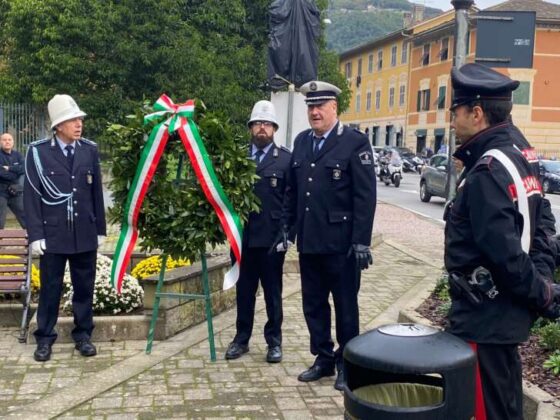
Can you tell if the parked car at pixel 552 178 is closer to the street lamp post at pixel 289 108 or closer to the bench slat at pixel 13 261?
the street lamp post at pixel 289 108

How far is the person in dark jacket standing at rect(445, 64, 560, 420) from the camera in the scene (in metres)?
2.86

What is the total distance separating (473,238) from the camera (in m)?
2.97

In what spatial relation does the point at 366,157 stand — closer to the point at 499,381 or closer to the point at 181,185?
the point at 181,185

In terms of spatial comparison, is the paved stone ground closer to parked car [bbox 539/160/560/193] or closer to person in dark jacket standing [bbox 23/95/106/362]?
person in dark jacket standing [bbox 23/95/106/362]

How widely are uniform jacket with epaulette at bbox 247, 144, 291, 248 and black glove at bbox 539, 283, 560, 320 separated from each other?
9.06 feet

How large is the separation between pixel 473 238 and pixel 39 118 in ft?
41.4

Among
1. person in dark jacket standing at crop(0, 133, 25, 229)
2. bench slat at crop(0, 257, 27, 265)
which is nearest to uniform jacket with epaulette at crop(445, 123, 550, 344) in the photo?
bench slat at crop(0, 257, 27, 265)

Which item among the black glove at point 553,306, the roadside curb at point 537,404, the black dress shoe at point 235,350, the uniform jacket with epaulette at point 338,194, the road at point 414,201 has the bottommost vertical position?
the road at point 414,201

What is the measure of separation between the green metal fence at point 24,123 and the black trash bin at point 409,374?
11980 millimetres

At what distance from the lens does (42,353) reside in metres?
5.48

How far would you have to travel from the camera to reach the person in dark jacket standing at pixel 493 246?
9.38 feet

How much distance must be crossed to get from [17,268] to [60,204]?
1.13 m

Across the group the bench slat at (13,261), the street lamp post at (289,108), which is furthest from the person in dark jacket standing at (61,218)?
the street lamp post at (289,108)

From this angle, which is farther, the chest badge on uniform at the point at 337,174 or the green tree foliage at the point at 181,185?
the green tree foliage at the point at 181,185
